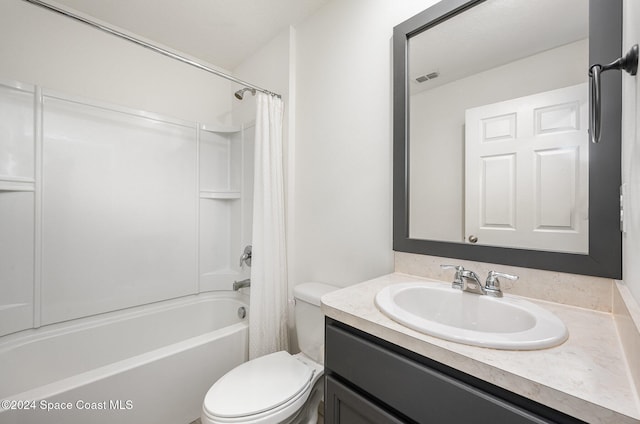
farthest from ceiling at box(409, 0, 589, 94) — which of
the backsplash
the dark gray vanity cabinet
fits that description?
the dark gray vanity cabinet

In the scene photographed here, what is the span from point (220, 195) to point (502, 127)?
204cm

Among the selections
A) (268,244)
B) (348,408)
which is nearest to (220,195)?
(268,244)

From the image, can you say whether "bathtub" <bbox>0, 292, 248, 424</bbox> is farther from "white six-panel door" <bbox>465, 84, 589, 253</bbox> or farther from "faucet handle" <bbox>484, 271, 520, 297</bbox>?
"white six-panel door" <bbox>465, 84, 589, 253</bbox>

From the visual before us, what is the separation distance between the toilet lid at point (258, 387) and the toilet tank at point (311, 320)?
0.11 metres

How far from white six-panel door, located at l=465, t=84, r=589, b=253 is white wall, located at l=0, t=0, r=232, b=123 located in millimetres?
2164

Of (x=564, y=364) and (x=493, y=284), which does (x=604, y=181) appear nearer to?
(x=493, y=284)

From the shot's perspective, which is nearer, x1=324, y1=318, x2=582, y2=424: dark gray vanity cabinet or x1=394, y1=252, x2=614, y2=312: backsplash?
x1=324, y1=318, x2=582, y2=424: dark gray vanity cabinet

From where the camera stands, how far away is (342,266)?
148 cm

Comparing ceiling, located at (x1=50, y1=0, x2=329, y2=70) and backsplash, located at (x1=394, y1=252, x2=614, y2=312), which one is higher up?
ceiling, located at (x1=50, y1=0, x2=329, y2=70)

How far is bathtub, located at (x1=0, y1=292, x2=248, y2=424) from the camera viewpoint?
3.51ft

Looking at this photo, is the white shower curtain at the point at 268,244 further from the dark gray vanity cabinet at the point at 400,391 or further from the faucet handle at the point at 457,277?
the faucet handle at the point at 457,277

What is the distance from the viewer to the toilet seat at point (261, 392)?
945 mm

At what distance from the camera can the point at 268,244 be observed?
5.34ft

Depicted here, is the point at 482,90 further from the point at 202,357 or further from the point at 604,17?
the point at 202,357
